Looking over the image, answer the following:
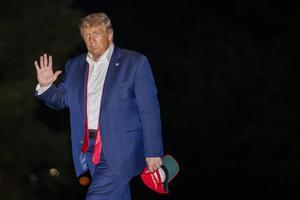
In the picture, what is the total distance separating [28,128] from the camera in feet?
42.8

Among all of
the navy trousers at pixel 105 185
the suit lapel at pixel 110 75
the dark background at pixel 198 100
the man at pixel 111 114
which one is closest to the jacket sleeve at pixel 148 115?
the man at pixel 111 114

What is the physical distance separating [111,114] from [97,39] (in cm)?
42

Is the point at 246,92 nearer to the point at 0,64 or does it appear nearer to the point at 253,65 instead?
the point at 253,65

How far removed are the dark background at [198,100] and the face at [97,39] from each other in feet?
23.7

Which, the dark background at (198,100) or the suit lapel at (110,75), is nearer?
the suit lapel at (110,75)

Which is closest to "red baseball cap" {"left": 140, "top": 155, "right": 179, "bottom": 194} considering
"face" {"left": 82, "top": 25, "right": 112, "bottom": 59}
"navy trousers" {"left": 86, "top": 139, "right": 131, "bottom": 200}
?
"navy trousers" {"left": 86, "top": 139, "right": 131, "bottom": 200}

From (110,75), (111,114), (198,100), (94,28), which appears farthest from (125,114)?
(198,100)

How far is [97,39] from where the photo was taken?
13.0ft

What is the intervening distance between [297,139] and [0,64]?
32.7 ft

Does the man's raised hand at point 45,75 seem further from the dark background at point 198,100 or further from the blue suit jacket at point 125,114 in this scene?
the dark background at point 198,100

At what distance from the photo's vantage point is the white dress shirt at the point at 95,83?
3971 millimetres

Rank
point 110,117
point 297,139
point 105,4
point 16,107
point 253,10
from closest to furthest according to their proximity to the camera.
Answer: point 110,117 → point 16,107 → point 297,139 → point 253,10 → point 105,4

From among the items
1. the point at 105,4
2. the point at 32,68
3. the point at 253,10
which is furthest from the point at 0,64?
the point at 105,4

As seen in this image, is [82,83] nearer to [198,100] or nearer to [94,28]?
[94,28]
